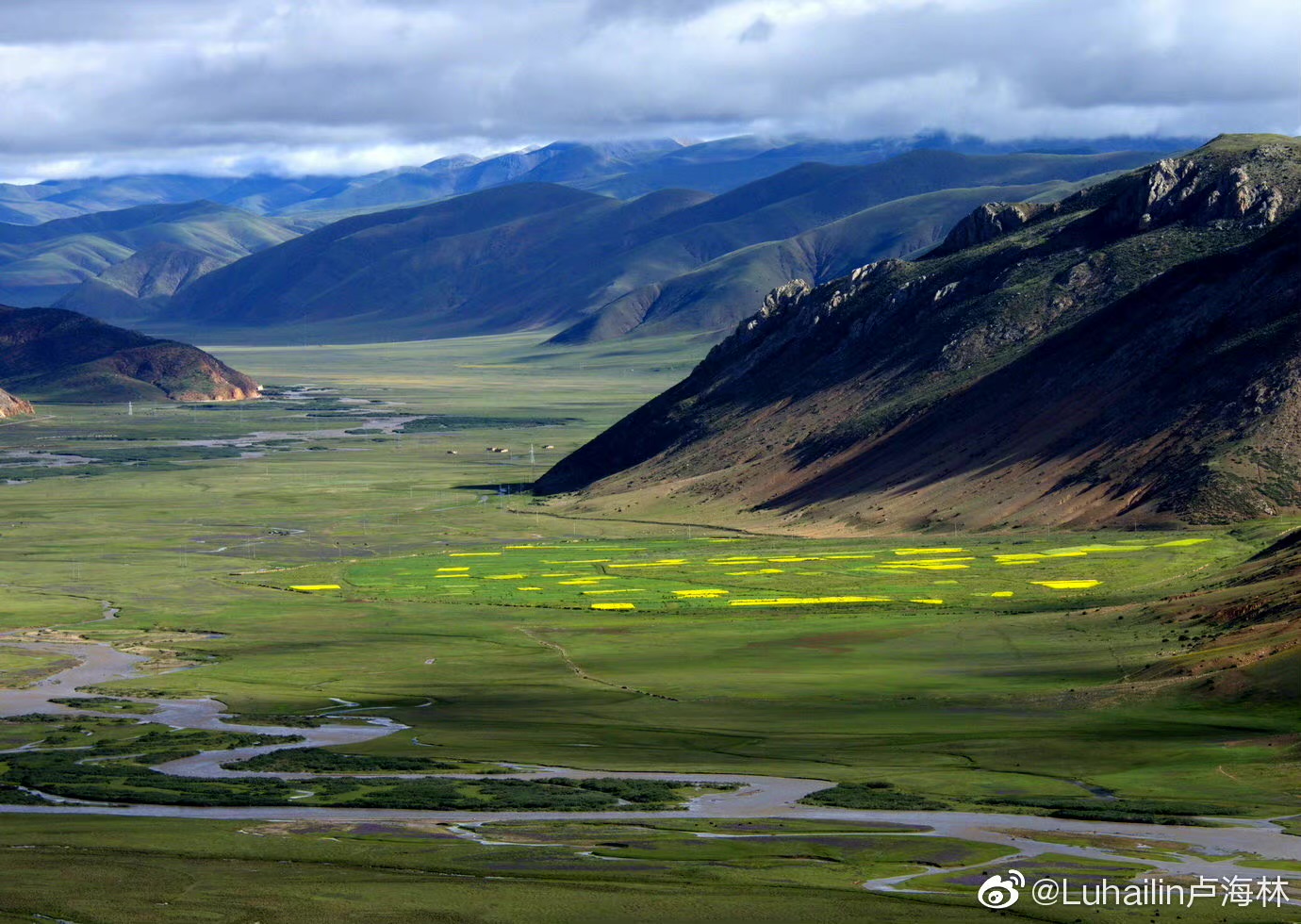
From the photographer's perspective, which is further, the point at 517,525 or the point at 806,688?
the point at 517,525

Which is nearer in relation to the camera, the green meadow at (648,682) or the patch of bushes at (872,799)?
the green meadow at (648,682)

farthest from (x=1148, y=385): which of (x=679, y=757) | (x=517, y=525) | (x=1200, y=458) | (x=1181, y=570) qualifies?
(x=679, y=757)

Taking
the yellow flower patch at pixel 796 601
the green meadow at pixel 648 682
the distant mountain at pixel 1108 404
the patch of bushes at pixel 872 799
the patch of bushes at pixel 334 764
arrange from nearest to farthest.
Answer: the green meadow at pixel 648 682 < the patch of bushes at pixel 872 799 < the patch of bushes at pixel 334 764 < the yellow flower patch at pixel 796 601 < the distant mountain at pixel 1108 404

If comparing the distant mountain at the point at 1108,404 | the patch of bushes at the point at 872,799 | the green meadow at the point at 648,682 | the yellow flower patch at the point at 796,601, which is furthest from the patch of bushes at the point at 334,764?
the distant mountain at the point at 1108,404

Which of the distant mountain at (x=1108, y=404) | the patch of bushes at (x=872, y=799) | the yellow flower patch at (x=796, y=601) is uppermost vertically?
the distant mountain at (x=1108, y=404)

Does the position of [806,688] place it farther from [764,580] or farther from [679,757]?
[764,580]

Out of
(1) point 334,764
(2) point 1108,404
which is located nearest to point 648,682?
(1) point 334,764

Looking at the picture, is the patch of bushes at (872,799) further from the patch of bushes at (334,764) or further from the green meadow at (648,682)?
the patch of bushes at (334,764)

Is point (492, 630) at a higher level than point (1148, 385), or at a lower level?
lower
